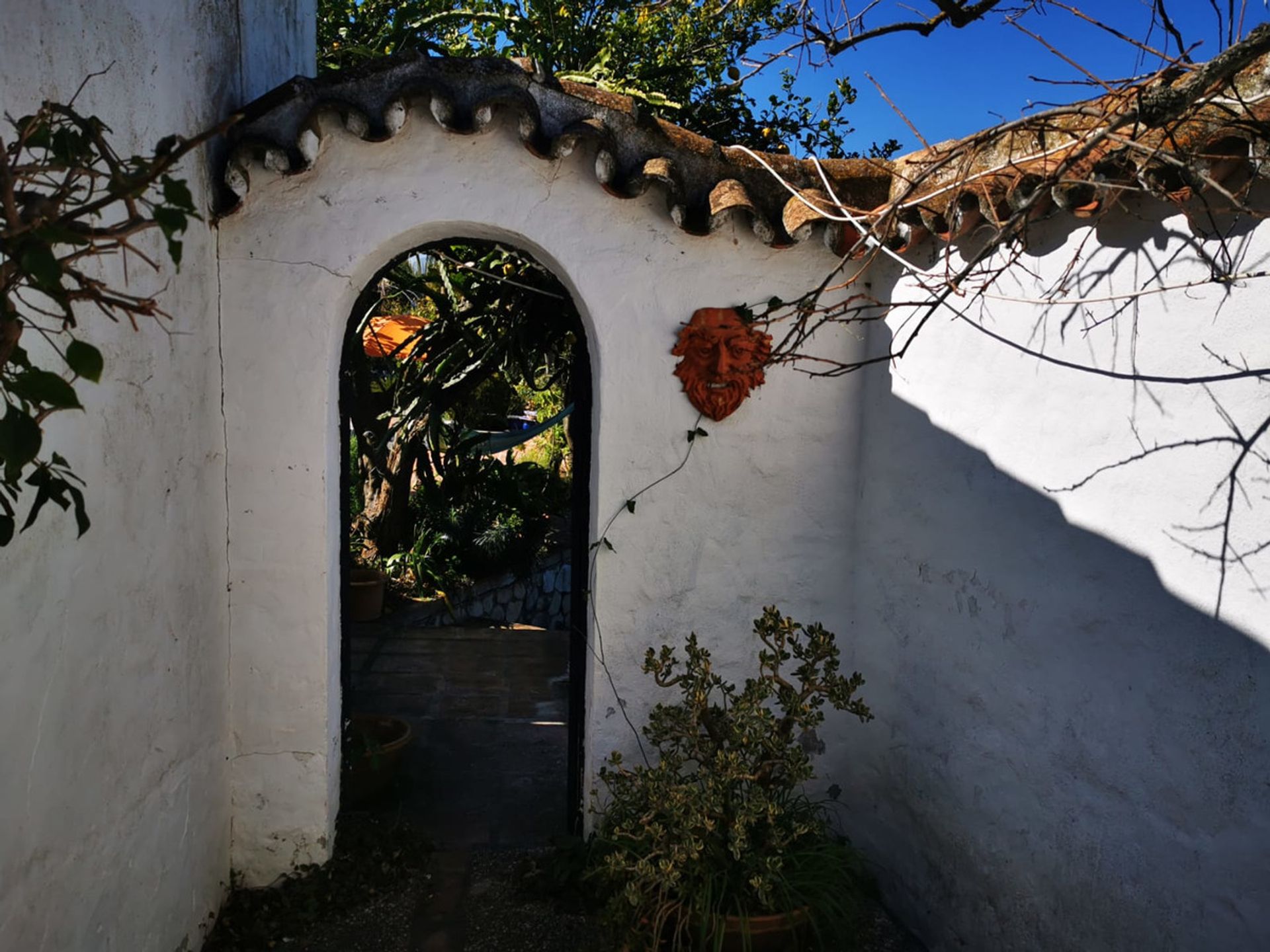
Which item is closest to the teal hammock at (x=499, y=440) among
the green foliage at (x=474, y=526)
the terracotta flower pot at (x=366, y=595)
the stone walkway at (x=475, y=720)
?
the green foliage at (x=474, y=526)

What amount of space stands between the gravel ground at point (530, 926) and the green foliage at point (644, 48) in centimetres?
520

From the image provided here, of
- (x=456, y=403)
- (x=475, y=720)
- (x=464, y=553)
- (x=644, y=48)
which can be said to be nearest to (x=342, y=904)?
(x=475, y=720)

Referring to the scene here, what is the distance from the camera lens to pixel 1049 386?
120 inches

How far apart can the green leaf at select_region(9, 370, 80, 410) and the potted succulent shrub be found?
7.61 feet

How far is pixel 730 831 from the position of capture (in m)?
3.28

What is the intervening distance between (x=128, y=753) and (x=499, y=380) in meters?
8.68

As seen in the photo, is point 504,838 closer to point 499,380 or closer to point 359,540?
point 359,540

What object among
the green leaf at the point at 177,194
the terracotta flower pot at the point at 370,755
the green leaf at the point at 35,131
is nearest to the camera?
the green leaf at the point at 177,194

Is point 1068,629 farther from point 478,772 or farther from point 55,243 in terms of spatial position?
point 478,772

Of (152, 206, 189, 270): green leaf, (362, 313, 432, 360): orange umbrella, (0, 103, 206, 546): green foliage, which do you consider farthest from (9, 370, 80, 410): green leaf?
(362, 313, 432, 360): orange umbrella

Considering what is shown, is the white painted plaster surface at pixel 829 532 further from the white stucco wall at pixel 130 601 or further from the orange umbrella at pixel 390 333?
the orange umbrella at pixel 390 333

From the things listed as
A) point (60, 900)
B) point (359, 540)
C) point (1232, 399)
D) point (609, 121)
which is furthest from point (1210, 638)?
point (359, 540)

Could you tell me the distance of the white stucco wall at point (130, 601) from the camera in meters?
2.38

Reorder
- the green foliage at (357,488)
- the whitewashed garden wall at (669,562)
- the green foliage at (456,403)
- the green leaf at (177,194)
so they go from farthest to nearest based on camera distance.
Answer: the green foliage at (357,488), the green foliage at (456,403), the whitewashed garden wall at (669,562), the green leaf at (177,194)
